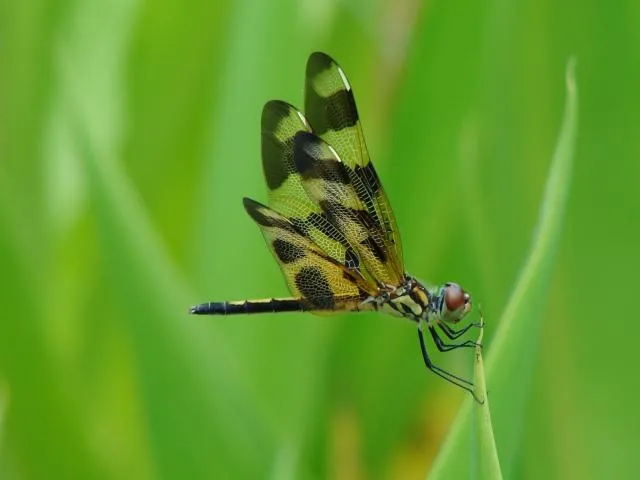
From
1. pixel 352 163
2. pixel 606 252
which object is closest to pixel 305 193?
pixel 352 163

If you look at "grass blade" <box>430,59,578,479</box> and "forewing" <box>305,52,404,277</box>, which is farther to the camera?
"forewing" <box>305,52,404,277</box>

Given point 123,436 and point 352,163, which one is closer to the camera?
Answer: point 352,163

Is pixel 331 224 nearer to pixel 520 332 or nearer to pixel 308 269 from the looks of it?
pixel 308 269

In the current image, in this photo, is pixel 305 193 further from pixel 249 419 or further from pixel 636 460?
pixel 636 460

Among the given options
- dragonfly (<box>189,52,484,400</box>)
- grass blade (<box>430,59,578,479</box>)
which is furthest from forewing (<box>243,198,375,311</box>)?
grass blade (<box>430,59,578,479</box>)

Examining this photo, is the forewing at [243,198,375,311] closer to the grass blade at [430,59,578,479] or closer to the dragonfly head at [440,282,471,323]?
the dragonfly head at [440,282,471,323]

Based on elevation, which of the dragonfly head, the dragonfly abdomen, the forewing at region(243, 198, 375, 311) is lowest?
the dragonfly head
